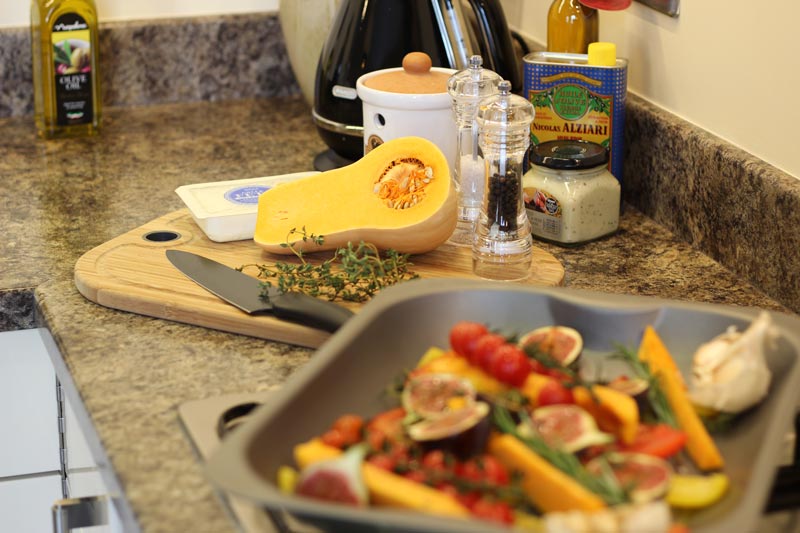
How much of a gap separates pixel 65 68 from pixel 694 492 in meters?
1.23

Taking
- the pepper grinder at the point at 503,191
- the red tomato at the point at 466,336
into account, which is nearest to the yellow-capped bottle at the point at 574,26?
the pepper grinder at the point at 503,191

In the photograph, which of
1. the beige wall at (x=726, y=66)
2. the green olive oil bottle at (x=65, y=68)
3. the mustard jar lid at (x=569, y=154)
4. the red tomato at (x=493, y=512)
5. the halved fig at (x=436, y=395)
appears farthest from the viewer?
the green olive oil bottle at (x=65, y=68)

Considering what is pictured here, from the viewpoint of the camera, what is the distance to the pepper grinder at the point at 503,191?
3.50 feet

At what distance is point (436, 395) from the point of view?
76 centimetres

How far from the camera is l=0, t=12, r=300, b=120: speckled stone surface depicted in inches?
68.8

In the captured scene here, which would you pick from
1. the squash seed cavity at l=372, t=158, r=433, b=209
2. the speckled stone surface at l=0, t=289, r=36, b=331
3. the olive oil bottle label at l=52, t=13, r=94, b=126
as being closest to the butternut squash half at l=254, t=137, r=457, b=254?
the squash seed cavity at l=372, t=158, r=433, b=209

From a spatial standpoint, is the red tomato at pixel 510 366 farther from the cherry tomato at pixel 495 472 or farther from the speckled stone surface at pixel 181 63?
the speckled stone surface at pixel 181 63

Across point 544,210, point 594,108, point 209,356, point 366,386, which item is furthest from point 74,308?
point 594,108

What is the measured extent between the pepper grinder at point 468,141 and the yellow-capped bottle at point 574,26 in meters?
0.19

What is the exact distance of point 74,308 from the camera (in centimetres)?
110

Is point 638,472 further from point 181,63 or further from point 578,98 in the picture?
point 181,63

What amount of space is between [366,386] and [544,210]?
1.55 ft

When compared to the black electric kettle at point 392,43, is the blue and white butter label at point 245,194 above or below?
below

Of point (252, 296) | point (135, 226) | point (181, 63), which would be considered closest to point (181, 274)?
point (252, 296)
